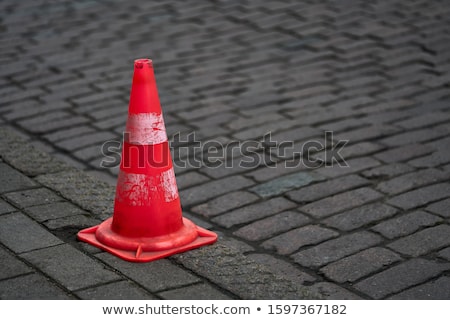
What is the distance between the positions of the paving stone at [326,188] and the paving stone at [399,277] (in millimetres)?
871

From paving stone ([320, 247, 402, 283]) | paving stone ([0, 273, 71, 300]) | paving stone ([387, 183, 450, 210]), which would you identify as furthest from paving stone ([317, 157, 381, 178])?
paving stone ([0, 273, 71, 300])

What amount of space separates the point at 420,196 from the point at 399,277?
911 millimetres

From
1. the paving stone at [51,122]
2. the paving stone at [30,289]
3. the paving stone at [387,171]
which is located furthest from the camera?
the paving stone at [51,122]

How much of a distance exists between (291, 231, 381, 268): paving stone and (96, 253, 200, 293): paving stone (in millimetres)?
569

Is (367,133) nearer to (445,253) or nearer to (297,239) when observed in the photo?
(297,239)

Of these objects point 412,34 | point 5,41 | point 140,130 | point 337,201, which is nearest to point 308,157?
point 337,201

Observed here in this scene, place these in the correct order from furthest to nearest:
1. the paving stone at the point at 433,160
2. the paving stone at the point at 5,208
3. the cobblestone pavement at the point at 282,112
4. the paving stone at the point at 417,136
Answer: the paving stone at the point at 417,136, the paving stone at the point at 433,160, the paving stone at the point at 5,208, the cobblestone pavement at the point at 282,112

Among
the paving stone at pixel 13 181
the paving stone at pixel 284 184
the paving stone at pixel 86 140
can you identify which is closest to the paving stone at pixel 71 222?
the paving stone at pixel 13 181

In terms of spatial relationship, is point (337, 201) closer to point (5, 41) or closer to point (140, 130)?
point (140, 130)

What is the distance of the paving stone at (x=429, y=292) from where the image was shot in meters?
3.22

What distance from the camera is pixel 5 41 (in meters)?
7.52

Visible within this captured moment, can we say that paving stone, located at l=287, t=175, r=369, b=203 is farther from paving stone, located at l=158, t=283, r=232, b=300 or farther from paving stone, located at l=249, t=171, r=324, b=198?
paving stone, located at l=158, t=283, r=232, b=300

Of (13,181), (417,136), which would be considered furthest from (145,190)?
(417,136)

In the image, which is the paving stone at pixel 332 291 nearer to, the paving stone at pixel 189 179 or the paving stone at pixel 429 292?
the paving stone at pixel 429 292
